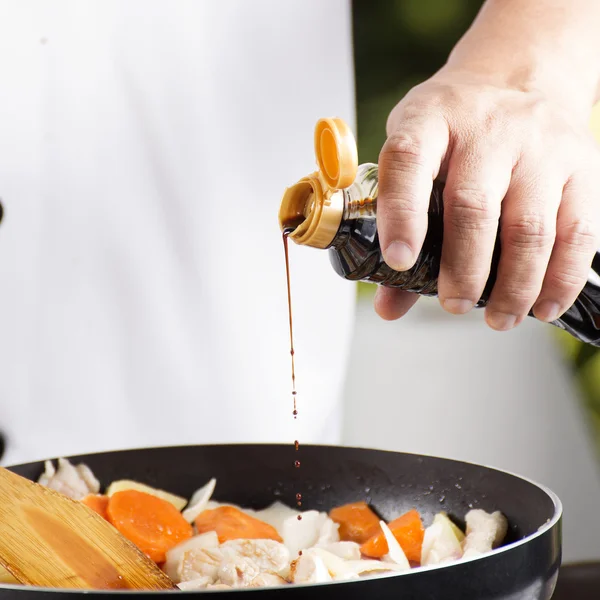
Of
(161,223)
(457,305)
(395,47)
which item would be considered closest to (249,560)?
(457,305)

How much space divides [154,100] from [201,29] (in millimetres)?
125

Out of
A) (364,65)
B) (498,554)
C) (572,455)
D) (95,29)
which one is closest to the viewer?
(498,554)

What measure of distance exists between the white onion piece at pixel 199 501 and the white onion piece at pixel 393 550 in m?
0.22

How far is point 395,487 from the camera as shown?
88 cm

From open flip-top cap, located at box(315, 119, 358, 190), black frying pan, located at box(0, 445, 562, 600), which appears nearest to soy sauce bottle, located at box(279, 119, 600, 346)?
open flip-top cap, located at box(315, 119, 358, 190)

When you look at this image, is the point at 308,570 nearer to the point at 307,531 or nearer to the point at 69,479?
the point at 307,531

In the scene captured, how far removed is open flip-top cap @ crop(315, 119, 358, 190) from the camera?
58 centimetres

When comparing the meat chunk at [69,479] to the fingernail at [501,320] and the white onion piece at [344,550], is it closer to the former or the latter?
the white onion piece at [344,550]

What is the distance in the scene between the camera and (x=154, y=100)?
113 cm

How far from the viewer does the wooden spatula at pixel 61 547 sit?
0.64 meters

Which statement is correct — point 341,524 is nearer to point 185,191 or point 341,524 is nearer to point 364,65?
point 185,191

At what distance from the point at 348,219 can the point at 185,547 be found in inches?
16.3

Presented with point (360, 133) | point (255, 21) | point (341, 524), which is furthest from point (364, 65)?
point (341, 524)

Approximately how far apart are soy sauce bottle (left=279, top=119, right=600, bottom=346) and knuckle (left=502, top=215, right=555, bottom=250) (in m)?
0.04
